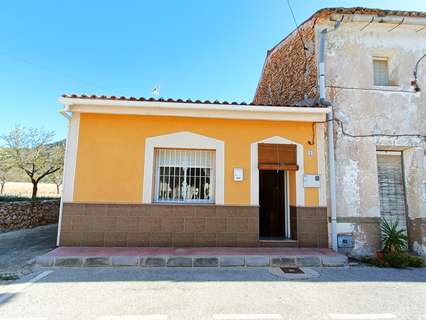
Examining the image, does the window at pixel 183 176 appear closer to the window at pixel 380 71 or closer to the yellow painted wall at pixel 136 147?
the yellow painted wall at pixel 136 147

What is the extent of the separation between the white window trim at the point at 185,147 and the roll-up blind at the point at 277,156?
1.20m

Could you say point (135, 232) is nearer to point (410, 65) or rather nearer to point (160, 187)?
point (160, 187)

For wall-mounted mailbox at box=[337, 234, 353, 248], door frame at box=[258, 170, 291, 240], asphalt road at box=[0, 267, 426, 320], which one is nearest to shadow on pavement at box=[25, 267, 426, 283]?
asphalt road at box=[0, 267, 426, 320]

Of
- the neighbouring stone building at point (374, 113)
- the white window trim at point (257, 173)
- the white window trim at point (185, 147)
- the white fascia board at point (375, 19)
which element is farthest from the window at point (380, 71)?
the white window trim at point (185, 147)

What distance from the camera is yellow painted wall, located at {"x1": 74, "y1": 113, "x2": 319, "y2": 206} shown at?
690 cm

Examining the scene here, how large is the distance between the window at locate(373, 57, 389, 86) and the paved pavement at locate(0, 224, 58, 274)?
448 inches

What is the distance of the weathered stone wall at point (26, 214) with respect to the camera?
10.5 metres

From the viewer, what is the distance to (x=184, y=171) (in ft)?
24.1

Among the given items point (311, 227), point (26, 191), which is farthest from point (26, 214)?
point (26, 191)

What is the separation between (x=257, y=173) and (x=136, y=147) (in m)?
3.66

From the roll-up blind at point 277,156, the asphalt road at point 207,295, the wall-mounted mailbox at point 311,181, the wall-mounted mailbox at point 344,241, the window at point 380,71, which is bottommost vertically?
the asphalt road at point 207,295

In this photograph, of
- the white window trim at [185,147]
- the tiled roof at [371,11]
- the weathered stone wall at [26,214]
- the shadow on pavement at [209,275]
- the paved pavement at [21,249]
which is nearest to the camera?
the shadow on pavement at [209,275]

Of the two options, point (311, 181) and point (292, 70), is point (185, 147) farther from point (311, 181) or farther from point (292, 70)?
point (292, 70)

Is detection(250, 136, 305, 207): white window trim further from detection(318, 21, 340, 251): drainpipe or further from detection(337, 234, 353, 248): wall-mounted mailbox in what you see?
detection(337, 234, 353, 248): wall-mounted mailbox
